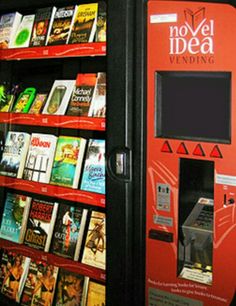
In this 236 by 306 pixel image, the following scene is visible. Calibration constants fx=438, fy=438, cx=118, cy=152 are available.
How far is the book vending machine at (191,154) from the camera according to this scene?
147cm

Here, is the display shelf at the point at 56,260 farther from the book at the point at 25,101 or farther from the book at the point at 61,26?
the book at the point at 61,26

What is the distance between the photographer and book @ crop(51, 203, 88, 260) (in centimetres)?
203

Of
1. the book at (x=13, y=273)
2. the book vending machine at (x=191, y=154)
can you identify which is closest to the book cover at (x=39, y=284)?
the book at (x=13, y=273)

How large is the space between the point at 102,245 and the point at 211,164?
694 mm

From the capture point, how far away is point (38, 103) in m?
2.24

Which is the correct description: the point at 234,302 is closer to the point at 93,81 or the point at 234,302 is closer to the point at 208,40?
the point at 208,40

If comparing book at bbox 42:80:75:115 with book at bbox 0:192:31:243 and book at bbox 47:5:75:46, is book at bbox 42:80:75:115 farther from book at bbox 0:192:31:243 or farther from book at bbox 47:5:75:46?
book at bbox 0:192:31:243

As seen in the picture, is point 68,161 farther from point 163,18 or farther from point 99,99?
point 163,18

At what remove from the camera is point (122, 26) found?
5.44 ft

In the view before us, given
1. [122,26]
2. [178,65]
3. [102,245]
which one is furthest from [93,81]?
[102,245]

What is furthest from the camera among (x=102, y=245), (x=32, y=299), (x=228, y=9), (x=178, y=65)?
(x=32, y=299)

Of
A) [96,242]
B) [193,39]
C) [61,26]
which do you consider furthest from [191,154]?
[61,26]

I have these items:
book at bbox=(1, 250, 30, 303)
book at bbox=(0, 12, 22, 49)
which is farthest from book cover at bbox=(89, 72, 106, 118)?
A: book at bbox=(1, 250, 30, 303)

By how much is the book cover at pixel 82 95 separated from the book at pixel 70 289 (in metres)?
0.76
